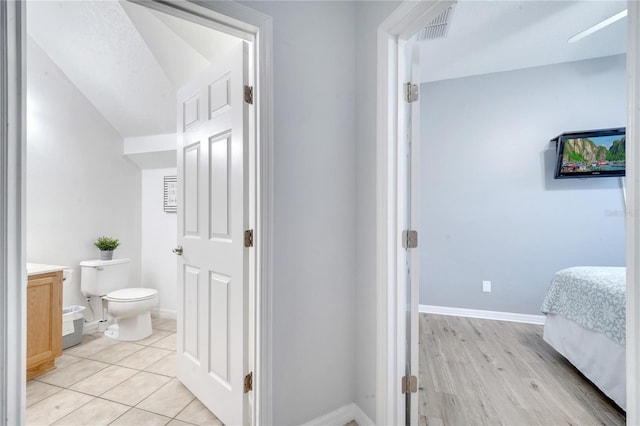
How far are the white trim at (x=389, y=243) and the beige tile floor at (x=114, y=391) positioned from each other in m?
0.98

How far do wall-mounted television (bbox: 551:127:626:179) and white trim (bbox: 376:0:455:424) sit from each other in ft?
8.74

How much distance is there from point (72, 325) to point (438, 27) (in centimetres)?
398

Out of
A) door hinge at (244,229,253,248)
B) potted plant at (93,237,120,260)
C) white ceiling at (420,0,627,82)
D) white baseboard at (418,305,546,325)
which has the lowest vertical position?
white baseboard at (418,305,546,325)

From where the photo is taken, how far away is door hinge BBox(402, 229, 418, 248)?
57.4 inches

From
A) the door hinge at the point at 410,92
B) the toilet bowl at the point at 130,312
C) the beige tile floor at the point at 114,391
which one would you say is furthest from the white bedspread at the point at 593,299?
the toilet bowl at the point at 130,312

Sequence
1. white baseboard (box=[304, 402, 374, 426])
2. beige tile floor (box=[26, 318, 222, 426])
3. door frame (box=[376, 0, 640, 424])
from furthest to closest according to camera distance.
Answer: beige tile floor (box=[26, 318, 222, 426]) < white baseboard (box=[304, 402, 374, 426]) < door frame (box=[376, 0, 640, 424])

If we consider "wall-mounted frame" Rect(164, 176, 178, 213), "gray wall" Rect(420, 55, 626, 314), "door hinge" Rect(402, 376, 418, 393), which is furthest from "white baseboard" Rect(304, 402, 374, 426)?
"wall-mounted frame" Rect(164, 176, 178, 213)

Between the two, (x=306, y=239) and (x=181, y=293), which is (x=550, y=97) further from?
(x=181, y=293)

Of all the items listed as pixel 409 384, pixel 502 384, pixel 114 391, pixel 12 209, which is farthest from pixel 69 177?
pixel 502 384

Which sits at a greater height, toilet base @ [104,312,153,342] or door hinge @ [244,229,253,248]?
door hinge @ [244,229,253,248]

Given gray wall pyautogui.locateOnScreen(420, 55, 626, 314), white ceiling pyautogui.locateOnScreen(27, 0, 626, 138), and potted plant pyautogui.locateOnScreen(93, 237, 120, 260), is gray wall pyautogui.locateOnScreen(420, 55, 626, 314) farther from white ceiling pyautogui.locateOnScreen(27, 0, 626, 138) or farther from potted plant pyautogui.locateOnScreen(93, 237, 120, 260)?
potted plant pyautogui.locateOnScreen(93, 237, 120, 260)

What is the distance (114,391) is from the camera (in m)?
1.97

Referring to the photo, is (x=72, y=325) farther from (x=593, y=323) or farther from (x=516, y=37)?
(x=516, y=37)

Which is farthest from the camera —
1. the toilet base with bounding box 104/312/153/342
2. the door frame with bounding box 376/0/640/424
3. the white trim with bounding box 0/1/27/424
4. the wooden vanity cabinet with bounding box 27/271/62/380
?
the toilet base with bounding box 104/312/153/342
